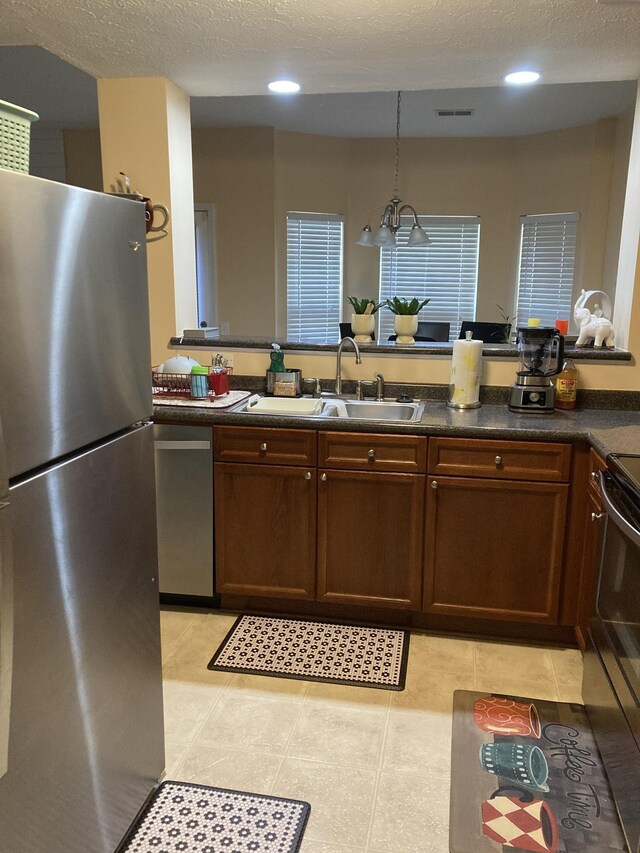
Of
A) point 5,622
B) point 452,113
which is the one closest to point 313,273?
point 452,113

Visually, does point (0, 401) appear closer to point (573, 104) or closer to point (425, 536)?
point (425, 536)

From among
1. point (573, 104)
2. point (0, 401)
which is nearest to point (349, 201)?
point (573, 104)

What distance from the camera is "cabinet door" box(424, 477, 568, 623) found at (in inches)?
101

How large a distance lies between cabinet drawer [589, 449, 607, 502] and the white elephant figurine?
865 mm

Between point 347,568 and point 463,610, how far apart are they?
50 centimetres

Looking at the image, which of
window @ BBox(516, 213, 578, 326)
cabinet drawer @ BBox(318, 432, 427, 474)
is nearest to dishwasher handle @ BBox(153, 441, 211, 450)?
cabinet drawer @ BBox(318, 432, 427, 474)

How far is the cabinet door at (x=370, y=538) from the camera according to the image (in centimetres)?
266

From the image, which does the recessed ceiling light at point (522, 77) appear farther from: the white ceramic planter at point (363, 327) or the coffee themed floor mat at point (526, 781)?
the coffee themed floor mat at point (526, 781)

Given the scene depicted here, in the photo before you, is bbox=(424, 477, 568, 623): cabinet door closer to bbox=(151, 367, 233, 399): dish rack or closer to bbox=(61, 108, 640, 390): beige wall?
bbox=(151, 367, 233, 399): dish rack

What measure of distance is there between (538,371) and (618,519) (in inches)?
46.3

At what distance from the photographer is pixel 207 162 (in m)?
5.62

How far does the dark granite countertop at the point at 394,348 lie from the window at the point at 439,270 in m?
2.97

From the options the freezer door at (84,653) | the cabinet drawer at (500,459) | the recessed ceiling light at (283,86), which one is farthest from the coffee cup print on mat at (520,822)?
the recessed ceiling light at (283,86)

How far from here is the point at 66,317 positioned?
1308 mm
